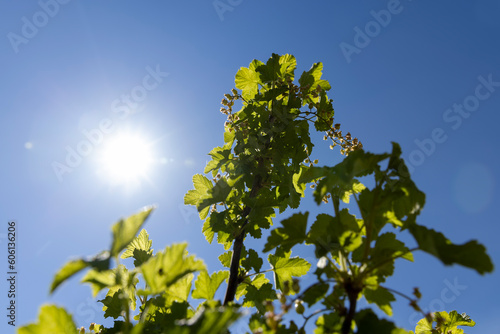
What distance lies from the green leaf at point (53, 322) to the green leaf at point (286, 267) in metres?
1.78

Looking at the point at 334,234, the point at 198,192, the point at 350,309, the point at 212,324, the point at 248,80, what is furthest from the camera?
the point at 248,80

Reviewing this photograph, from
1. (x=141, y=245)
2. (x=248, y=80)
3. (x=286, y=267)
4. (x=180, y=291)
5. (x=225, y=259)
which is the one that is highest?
(x=248, y=80)

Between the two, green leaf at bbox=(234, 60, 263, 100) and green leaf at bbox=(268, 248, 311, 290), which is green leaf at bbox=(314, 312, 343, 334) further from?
green leaf at bbox=(234, 60, 263, 100)

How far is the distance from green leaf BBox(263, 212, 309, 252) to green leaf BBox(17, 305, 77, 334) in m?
1.06

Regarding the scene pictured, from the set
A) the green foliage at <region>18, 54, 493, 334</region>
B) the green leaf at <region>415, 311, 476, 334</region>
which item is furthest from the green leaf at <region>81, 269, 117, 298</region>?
the green leaf at <region>415, 311, 476, 334</region>

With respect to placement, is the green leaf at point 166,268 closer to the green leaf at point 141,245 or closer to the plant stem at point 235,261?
the plant stem at point 235,261

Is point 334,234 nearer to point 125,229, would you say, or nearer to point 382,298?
point 382,298

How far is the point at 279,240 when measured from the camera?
1931mm

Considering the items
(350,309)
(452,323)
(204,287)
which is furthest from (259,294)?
(452,323)

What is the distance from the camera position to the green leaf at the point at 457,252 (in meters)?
1.45

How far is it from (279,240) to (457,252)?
0.87 m

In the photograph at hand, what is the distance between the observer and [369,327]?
5.10 feet

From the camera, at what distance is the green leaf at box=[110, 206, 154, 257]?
154cm

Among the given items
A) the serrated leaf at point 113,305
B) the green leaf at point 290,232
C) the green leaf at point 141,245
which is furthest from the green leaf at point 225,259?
the green leaf at point 290,232
